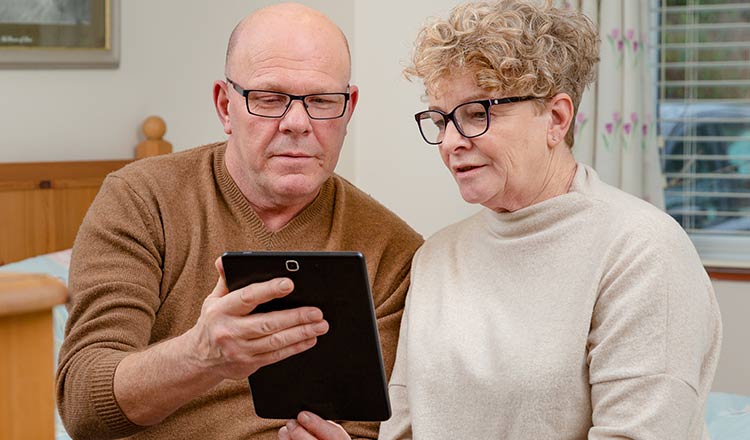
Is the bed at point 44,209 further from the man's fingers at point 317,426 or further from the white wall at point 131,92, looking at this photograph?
the man's fingers at point 317,426

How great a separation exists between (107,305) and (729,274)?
2.42 m

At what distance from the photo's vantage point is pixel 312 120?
1.74 meters

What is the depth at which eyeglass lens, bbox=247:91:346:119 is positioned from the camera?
1736 mm

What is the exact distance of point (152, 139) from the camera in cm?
310

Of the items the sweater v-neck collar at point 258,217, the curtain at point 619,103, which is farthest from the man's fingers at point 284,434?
the curtain at point 619,103

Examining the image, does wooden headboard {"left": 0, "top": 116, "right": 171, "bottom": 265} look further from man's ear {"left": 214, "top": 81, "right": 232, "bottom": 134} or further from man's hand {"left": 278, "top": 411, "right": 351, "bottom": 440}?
man's hand {"left": 278, "top": 411, "right": 351, "bottom": 440}

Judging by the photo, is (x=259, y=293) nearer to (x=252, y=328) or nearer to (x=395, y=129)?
(x=252, y=328)

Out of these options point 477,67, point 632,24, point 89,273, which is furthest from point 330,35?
point 632,24

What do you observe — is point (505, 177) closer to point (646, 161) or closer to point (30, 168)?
point (30, 168)

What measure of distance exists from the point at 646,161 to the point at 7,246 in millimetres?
1958

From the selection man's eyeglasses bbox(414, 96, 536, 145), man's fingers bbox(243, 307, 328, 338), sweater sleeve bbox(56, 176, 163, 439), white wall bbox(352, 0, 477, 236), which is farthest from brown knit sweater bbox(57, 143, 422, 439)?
white wall bbox(352, 0, 477, 236)

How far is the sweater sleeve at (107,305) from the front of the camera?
1.54m

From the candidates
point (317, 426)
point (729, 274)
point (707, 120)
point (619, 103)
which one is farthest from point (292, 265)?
point (707, 120)

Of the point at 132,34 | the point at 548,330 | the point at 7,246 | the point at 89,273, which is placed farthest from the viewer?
the point at 132,34
